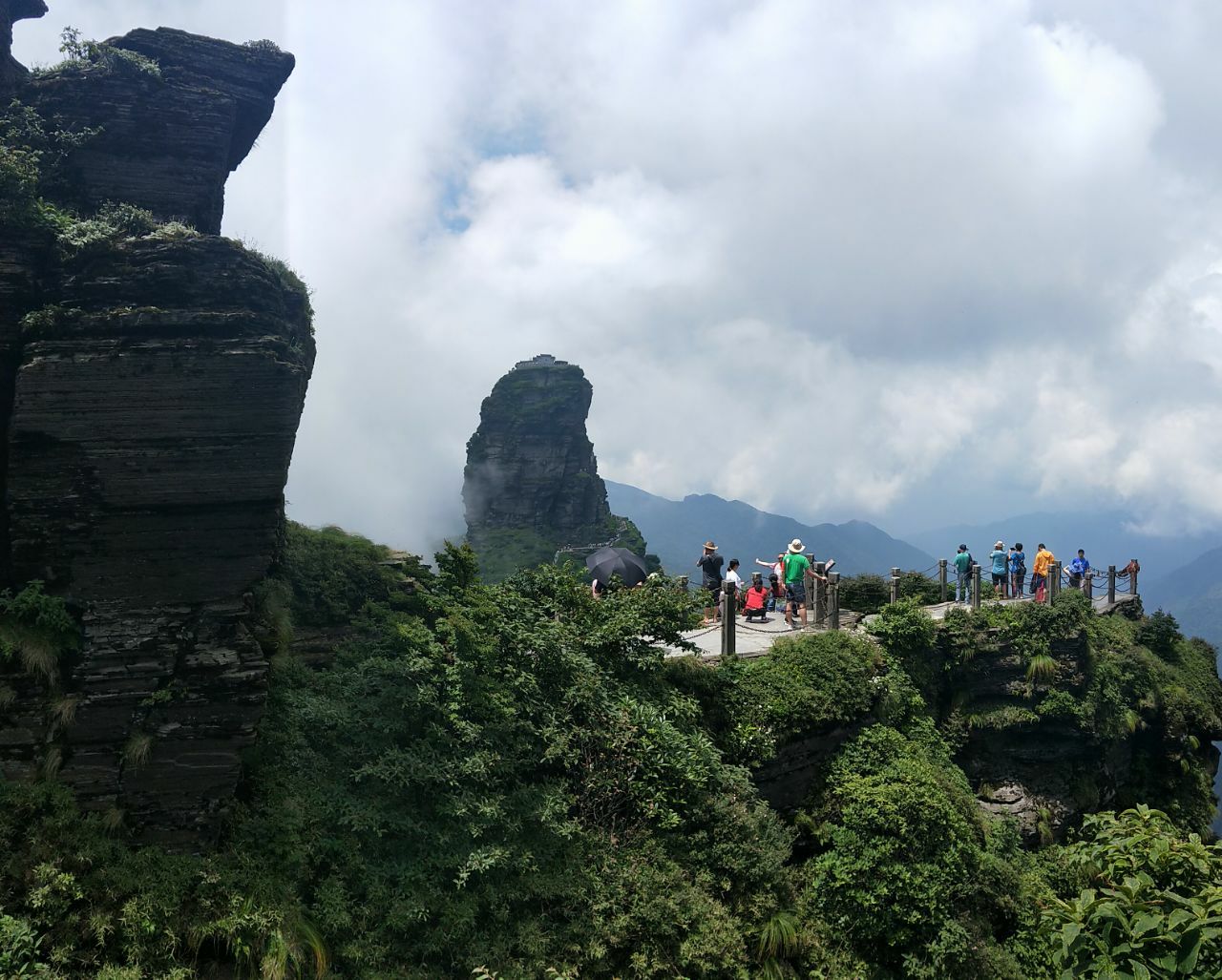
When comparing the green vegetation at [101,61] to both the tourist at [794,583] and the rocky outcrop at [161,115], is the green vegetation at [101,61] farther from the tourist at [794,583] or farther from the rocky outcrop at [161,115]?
the tourist at [794,583]

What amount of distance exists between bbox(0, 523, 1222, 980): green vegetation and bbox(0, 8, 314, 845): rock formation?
388 mm

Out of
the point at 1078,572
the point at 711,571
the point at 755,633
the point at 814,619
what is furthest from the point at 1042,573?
the point at 711,571

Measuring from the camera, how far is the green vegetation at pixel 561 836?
25.8 ft

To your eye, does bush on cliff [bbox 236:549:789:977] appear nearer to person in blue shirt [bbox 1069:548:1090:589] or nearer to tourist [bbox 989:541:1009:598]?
tourist [bbox 989:541:1009:598]

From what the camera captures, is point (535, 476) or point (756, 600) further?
point (535, 476)

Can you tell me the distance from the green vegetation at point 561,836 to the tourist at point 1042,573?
26.7ft

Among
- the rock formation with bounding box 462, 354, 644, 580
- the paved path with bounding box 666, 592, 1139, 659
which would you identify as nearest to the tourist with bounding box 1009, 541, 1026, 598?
the paved path with bounding box 666, 592, 1139, 659

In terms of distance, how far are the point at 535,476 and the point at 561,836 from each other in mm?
55175

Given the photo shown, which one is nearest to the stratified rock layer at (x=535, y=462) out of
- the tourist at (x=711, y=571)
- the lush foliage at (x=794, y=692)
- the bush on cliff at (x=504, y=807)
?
the tourist at (x=711, y=571)

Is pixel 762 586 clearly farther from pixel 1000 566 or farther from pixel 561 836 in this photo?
pixel 561 836

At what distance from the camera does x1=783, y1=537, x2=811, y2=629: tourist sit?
18344 mm

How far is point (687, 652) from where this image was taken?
14.5 metres

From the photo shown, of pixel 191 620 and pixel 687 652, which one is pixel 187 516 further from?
pixel 687 652

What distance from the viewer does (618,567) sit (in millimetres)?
20062
